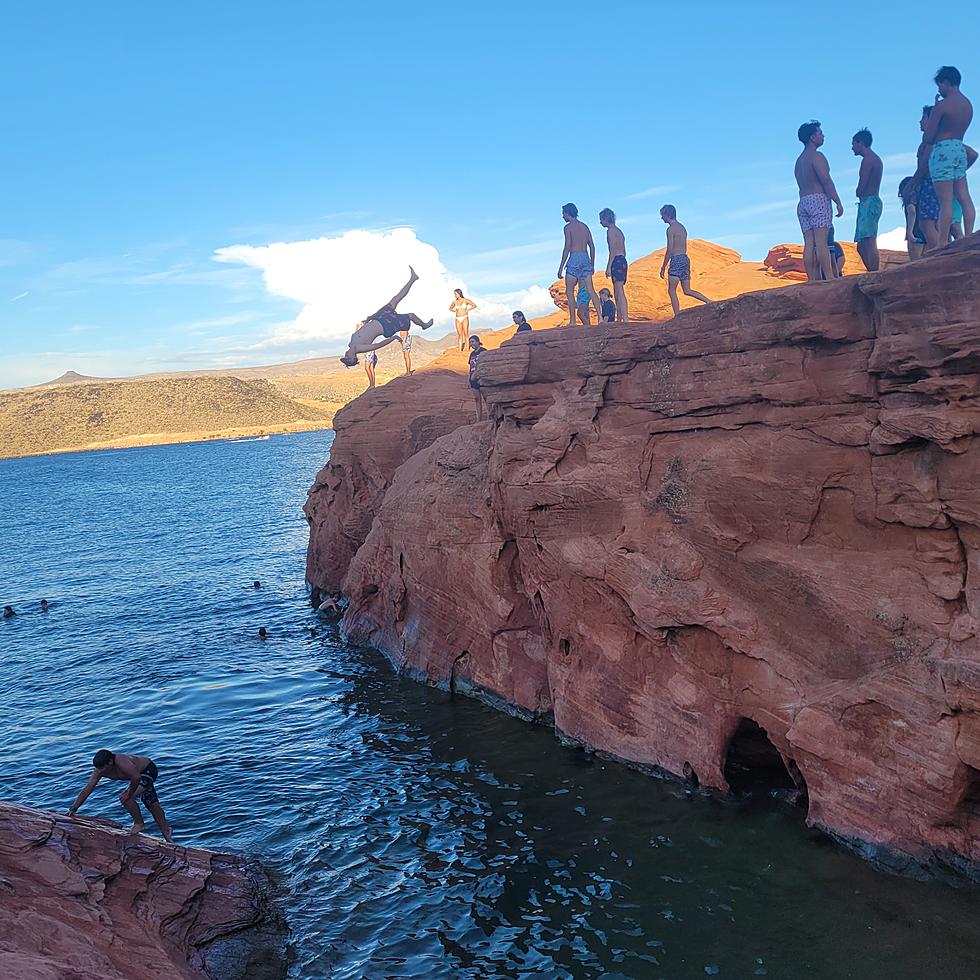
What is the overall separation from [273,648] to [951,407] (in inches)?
774

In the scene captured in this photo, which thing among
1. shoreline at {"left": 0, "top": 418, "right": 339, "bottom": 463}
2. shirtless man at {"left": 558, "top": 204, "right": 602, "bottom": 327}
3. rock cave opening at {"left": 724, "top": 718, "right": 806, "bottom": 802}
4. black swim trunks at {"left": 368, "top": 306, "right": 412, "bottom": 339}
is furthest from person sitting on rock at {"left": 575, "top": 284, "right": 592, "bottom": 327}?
shoreline at {"left": 0, "top": 418, "right": 339, "bottom": 463}

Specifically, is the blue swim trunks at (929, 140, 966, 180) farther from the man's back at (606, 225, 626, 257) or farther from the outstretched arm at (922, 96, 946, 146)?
the man's back at (606, 225, 626, 257)

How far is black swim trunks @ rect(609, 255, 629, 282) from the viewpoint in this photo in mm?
19266

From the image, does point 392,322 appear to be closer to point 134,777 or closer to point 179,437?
point 134,777

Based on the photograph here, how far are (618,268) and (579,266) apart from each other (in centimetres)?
89

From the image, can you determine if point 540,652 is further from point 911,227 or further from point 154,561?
point 154,561

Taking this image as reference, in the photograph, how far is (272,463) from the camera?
10431cm

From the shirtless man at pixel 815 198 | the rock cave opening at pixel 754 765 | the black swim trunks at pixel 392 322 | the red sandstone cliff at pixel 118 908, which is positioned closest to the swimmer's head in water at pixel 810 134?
the shirtless man at pixel 815 198

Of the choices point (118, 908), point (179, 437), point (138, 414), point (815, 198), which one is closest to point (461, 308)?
point (815, 198)

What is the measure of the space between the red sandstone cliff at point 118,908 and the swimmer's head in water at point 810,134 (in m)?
15.1

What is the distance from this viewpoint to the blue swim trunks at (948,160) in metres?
13.6

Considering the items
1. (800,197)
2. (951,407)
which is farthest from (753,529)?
(800,197)

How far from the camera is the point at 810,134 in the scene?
1460 centimetres

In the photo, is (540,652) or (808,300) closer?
(808,300)
